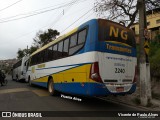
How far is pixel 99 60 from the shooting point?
8.45 metres

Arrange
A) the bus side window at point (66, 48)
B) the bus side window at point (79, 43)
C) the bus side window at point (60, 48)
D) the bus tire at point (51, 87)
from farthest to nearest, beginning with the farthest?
the bus tire at point (51, 87), the bus side window at point (60, 48), the bus side window at point (66, 48), the bus side window at point (79, 43)

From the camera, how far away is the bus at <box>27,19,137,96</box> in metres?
8.40

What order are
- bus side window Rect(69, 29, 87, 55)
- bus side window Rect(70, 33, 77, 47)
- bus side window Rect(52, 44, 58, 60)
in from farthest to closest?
1. bus side window Rect(52, 44, 58, 60)
2. bus side window Rect(70, 33, 77, 47)
3. bus side window Rect(69, 29, 87, 55)

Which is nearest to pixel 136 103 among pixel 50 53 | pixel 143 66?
pixel 143 66

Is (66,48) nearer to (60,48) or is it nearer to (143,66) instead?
(60,48)

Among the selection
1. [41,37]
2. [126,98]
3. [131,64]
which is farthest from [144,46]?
[41,37]

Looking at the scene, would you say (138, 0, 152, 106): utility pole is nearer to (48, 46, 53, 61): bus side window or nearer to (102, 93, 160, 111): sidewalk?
(102, 93, 160, 111): sidewalk

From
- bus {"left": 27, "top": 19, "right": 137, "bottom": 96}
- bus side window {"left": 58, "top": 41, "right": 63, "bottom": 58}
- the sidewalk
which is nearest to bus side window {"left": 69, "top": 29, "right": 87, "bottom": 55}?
bus {"left": 27, "top": 19, "right": 137, "bottom": 96}

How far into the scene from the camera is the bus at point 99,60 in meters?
8.40

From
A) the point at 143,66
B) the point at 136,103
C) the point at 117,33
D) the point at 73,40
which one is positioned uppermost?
the point at 117,33

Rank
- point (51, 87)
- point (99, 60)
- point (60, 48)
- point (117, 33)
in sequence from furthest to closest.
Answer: point (51, 87)
point (60, 48)
point (117, 33)
point (99, 60)

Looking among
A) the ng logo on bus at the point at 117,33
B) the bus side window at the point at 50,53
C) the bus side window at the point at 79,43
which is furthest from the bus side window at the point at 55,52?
the ng logo on bus at the point at 117,33

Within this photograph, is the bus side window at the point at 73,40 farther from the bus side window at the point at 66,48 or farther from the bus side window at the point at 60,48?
the bus side window at the point at 60,48

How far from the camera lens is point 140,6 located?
11.0 metres
